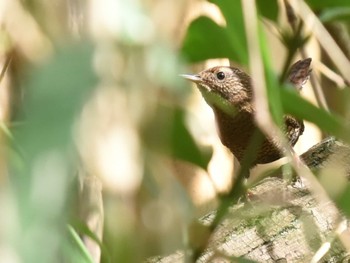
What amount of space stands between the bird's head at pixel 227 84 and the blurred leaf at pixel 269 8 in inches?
32.8

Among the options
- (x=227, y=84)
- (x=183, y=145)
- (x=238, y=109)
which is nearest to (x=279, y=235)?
(x=238, y=109)

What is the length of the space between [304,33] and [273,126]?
0.12 m

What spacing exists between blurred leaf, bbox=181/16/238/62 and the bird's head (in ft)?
2.74

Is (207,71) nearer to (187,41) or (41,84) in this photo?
(187,41)

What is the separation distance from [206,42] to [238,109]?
84 cm

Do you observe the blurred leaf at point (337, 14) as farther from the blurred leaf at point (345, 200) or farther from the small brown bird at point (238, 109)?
the small brown bird at point (238, 109)

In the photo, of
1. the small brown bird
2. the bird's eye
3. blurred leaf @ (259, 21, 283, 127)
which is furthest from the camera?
the bird's eye

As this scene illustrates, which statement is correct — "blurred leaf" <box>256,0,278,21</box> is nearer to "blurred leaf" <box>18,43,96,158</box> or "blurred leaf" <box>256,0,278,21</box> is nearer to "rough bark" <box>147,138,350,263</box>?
"blurred leaf" <box>18,43,96,158</box>

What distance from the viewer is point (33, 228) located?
288 millimetres

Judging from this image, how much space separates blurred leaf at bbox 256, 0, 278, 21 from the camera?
1.59 feet

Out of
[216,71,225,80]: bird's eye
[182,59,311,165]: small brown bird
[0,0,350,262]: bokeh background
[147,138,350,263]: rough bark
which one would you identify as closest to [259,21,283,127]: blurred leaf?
[0,0,350,262]: bokeh background

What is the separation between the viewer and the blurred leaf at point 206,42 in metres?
0.45

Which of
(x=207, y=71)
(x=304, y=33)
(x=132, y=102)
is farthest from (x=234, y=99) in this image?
(x=132, y=102)

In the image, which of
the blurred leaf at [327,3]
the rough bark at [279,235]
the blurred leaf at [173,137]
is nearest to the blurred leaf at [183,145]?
the blurred leaf at [173,137]
